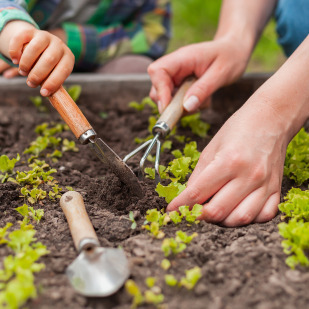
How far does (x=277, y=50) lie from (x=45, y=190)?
11.6 feet

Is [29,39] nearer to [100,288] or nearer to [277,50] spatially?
[100,288]

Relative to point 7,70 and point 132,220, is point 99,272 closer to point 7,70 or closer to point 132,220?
point 132,220

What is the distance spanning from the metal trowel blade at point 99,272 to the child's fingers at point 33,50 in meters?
0.84

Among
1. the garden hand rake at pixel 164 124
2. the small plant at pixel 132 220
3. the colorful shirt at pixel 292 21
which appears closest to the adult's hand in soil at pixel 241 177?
the small plant at pixel 132 220

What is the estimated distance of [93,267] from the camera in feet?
4.47

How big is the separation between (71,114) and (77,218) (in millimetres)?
446

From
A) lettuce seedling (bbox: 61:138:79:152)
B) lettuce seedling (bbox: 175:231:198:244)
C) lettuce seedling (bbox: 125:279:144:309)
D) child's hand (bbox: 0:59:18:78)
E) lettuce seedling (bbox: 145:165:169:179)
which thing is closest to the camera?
lettuce seedling (bbox: 125:279:144:309)

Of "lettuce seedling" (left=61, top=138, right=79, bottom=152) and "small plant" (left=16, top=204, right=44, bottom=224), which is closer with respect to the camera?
"small plant" (left=16, top=204, right=44, bottom=224)

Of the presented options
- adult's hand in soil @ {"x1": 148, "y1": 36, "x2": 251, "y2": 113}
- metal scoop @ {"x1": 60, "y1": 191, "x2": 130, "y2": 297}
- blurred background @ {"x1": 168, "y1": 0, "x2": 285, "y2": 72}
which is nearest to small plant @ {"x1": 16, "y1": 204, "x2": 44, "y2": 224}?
metal scoop @ {"x1": 60, "y1": 191, "x2": 130, "y2": 297}

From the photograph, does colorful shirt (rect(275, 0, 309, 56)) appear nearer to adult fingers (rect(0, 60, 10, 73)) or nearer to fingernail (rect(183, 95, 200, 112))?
fingernail (rect(183, 95, 200, 112))

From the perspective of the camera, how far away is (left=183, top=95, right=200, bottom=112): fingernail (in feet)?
7.17

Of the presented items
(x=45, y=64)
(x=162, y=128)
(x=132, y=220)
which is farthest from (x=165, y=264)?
(x=45, y=64)

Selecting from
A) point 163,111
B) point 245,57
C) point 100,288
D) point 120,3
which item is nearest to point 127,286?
point 100,288

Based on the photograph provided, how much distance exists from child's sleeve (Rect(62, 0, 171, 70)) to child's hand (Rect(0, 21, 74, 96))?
1.37 m
